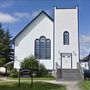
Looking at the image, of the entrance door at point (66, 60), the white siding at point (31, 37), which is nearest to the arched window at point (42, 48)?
the white siding at point (31, 37)

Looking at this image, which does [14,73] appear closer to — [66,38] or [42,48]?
[42,48]

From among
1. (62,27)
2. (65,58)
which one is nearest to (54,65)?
(65,58)

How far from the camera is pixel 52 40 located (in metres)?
53.3

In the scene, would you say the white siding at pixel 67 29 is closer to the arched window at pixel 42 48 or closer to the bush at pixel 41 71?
the arched window at pixel 42 48

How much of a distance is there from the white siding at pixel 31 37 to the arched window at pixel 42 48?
1.93ft

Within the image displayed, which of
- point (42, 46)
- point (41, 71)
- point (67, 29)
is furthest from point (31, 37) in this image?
point (67, 29)

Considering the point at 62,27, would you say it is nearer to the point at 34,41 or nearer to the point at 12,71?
the point at 34,41

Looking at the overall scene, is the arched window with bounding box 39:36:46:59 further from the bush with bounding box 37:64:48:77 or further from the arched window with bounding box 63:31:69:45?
the arched window with bounding box 63:31:69:45

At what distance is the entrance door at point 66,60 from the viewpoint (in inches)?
2069

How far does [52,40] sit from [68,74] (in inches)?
281

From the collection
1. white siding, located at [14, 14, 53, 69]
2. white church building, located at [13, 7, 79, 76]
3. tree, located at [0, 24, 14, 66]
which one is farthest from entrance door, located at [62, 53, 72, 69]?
tree, located at [0, 24, 14, 66]

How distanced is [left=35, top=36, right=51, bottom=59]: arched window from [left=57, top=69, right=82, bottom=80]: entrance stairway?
15.9 ft

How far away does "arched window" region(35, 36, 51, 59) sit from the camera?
53.3 meters

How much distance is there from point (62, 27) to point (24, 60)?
7525 millimetres
